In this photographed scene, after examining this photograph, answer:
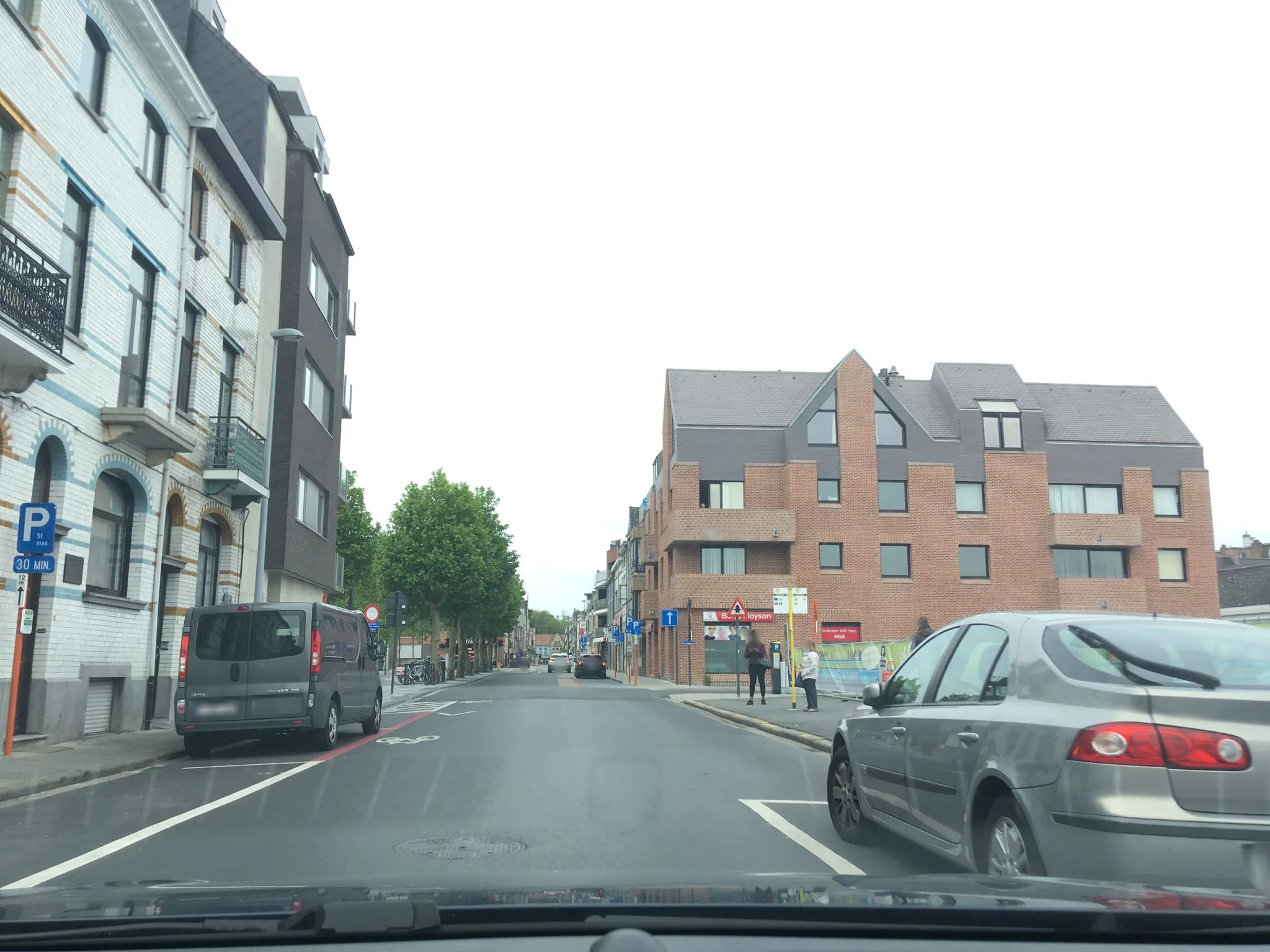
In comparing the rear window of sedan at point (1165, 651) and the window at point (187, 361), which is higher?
the window at point (187, 361)

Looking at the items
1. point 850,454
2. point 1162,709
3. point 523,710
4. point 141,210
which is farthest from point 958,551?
point 1162,709

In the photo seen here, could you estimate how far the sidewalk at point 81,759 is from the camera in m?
10.3

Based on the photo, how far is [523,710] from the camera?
69.2 ft

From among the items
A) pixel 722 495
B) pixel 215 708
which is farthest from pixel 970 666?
pixel 722 495

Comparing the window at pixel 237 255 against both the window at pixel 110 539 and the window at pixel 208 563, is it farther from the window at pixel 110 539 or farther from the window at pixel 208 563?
the window at pixel 110 539

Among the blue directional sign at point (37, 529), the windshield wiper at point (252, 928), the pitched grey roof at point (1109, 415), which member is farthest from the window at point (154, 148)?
the pitched grey roof at point (1109, 415)

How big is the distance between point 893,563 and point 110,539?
35.7 meters

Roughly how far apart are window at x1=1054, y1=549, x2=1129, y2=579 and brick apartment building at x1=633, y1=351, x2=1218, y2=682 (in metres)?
0.06

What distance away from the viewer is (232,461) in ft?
65.9

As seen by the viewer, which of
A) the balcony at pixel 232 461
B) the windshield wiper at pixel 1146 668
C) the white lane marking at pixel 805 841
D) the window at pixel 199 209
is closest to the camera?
the windshield wiper at pixel 1146 668

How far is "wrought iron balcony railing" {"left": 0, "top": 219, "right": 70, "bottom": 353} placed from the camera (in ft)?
40.5

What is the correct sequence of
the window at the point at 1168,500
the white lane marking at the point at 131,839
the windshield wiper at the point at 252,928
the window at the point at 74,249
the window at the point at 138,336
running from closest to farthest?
the windshield wiper at the point at 252,928, the white lane marking at the point at 131,839, the window at the point at 74,249, the window at the point at 138,336, the window at the point at 1168,500

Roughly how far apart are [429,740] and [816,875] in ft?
38.8

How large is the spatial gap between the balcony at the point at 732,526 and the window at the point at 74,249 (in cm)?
3164
